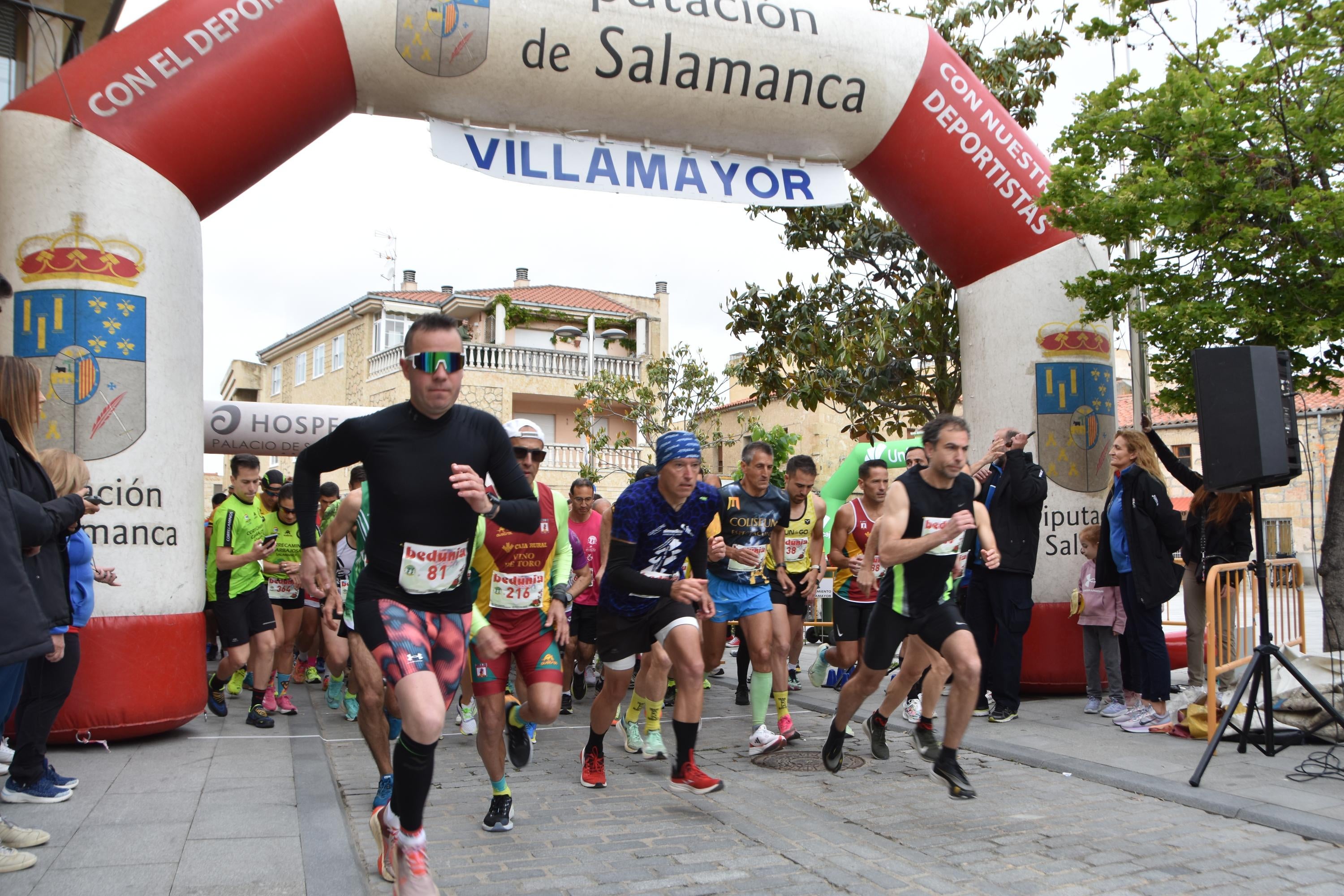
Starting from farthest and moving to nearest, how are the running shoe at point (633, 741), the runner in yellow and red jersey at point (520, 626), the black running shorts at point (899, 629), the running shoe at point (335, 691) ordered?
the running shoe at point (335, 691)
the running shoe at point (633, 741)
the black running shorts at point (899, 629)
the runner in yellow and red jersey at point (520, 626)

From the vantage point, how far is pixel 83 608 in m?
5.73

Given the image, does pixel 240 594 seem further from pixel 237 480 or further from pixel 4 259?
pixel 4 259

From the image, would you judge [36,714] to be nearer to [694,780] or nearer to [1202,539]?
[694,780]

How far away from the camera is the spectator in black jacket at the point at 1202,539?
25.3 feet

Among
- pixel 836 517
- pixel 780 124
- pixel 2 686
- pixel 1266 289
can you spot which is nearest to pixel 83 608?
pixel 2 686

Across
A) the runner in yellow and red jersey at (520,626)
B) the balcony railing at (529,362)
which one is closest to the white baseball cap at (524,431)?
the runner in yellow and red jersey at (520,626)

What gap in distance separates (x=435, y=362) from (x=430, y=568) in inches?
30.5

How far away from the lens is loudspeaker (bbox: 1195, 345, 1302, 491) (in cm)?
611

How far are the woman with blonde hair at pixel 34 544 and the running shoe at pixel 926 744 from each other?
→ 447 centimetres

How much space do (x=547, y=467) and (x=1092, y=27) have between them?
2802 cm

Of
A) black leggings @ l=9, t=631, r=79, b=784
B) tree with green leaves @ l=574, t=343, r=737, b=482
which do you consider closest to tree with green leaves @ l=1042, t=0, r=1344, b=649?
black leggings @ l=9, t=631, r=79, b=784

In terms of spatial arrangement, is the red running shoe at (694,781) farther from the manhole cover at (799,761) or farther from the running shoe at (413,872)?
the running shoe at (413,872)

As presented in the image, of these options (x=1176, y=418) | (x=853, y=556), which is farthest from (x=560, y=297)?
(x=853, y=556)

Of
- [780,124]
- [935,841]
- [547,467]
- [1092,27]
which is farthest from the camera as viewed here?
[547,467]
